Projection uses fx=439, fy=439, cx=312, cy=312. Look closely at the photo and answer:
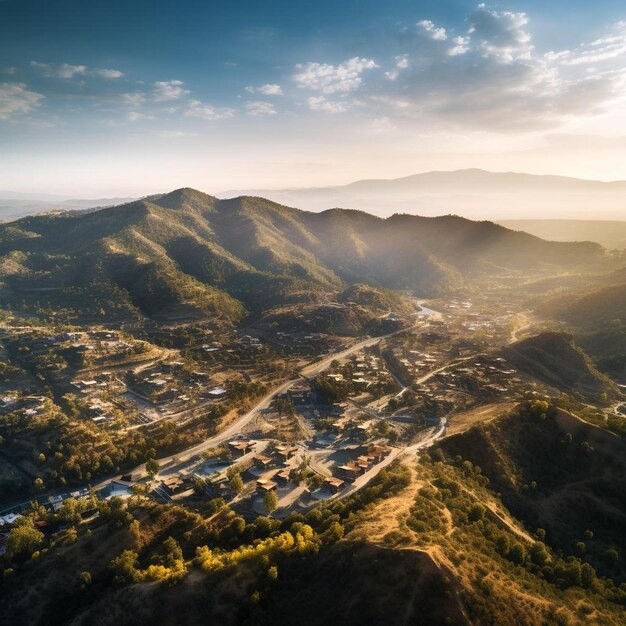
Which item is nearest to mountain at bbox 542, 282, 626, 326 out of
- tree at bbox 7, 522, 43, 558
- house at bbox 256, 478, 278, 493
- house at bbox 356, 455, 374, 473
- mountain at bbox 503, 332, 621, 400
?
mountain at bbox 503, 332, 621, 400

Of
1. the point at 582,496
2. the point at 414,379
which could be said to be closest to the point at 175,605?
the point at 582,496

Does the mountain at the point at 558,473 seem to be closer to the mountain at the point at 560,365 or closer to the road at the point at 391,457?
the road at the point at 391,457

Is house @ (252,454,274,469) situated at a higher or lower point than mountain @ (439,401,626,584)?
lower

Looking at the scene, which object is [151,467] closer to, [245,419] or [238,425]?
[238,425]

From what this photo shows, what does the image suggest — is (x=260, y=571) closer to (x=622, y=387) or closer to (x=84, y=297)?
(x=622, y=387)

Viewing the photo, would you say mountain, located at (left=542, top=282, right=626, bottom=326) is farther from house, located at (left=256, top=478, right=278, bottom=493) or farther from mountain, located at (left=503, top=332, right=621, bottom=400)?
house, located at (left=256, top=478, right=278, bottom=493)

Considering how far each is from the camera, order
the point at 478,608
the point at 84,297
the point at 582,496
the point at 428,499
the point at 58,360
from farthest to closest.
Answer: the point at 84,297, the point at 58,360, the point at 582,496, the point at 428,499, the point at 478,608

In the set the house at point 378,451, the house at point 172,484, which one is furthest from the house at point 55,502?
the house at point 378,451

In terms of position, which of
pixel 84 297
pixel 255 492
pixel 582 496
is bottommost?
pixel 255 492
